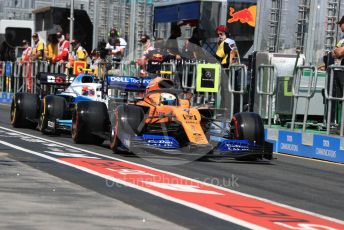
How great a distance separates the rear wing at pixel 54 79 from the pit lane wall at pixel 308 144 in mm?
5026

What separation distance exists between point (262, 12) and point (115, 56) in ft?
20.1

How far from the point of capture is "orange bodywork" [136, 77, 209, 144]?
12366 mm

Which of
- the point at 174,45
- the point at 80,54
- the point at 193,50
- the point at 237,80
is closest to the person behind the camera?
the point at 237,80

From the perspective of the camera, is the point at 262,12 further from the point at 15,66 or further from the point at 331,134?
the point at 15,66

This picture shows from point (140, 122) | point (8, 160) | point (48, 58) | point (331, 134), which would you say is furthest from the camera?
point (48, 58)

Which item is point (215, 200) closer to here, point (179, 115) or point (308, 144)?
point (179, 115)

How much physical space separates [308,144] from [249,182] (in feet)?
15.7

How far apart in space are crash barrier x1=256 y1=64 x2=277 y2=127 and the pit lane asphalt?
6.73 feet

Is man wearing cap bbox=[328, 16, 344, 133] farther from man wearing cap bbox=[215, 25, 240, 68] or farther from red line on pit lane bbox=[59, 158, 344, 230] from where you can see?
red line on pit lane bbox=[59, 158, 344, 230]

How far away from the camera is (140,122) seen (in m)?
12.8

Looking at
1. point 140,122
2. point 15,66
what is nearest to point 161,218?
point 140,122

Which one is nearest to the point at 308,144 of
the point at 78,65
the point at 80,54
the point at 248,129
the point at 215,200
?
the point at 248,129

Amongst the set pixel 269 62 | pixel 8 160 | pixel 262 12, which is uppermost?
pixel 262 12

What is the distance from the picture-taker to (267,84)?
16.5 metres
